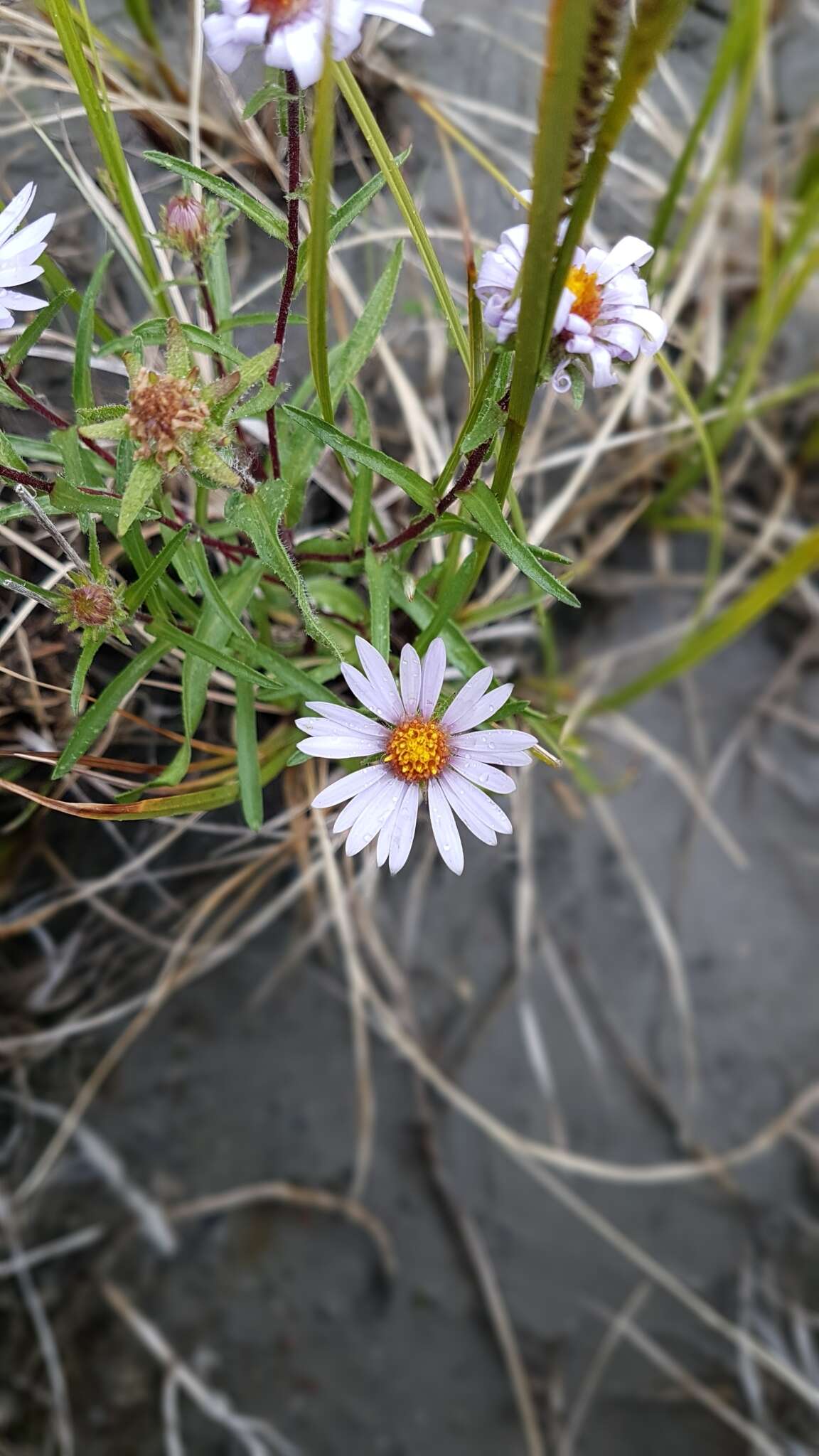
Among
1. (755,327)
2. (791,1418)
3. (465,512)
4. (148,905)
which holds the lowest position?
(791,1418)

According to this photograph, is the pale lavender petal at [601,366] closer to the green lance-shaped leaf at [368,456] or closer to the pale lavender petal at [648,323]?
the pale lavender petal at [648,323]

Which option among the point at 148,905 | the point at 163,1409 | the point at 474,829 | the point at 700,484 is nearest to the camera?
the point at 474,829

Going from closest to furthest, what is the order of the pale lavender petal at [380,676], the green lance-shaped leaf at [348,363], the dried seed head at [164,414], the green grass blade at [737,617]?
the dried seed head at [164,414] < the pale lavender petal at [380,676] < the green lance-shaped leaf at [348,363] < the green grass blade at [737,617]

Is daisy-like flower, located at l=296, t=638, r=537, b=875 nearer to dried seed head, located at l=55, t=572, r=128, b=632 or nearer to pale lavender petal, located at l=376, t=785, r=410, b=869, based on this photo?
pale lavender petal, located at l=376, t=785, r=410, b=869

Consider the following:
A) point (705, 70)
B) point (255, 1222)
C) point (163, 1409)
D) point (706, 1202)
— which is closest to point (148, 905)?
point (255, 1222)

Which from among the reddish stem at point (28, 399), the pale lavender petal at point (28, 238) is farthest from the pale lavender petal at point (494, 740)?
the pale lavender petal at point (28, 238)

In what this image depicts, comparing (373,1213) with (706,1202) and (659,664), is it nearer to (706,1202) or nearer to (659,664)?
(706,1202)
